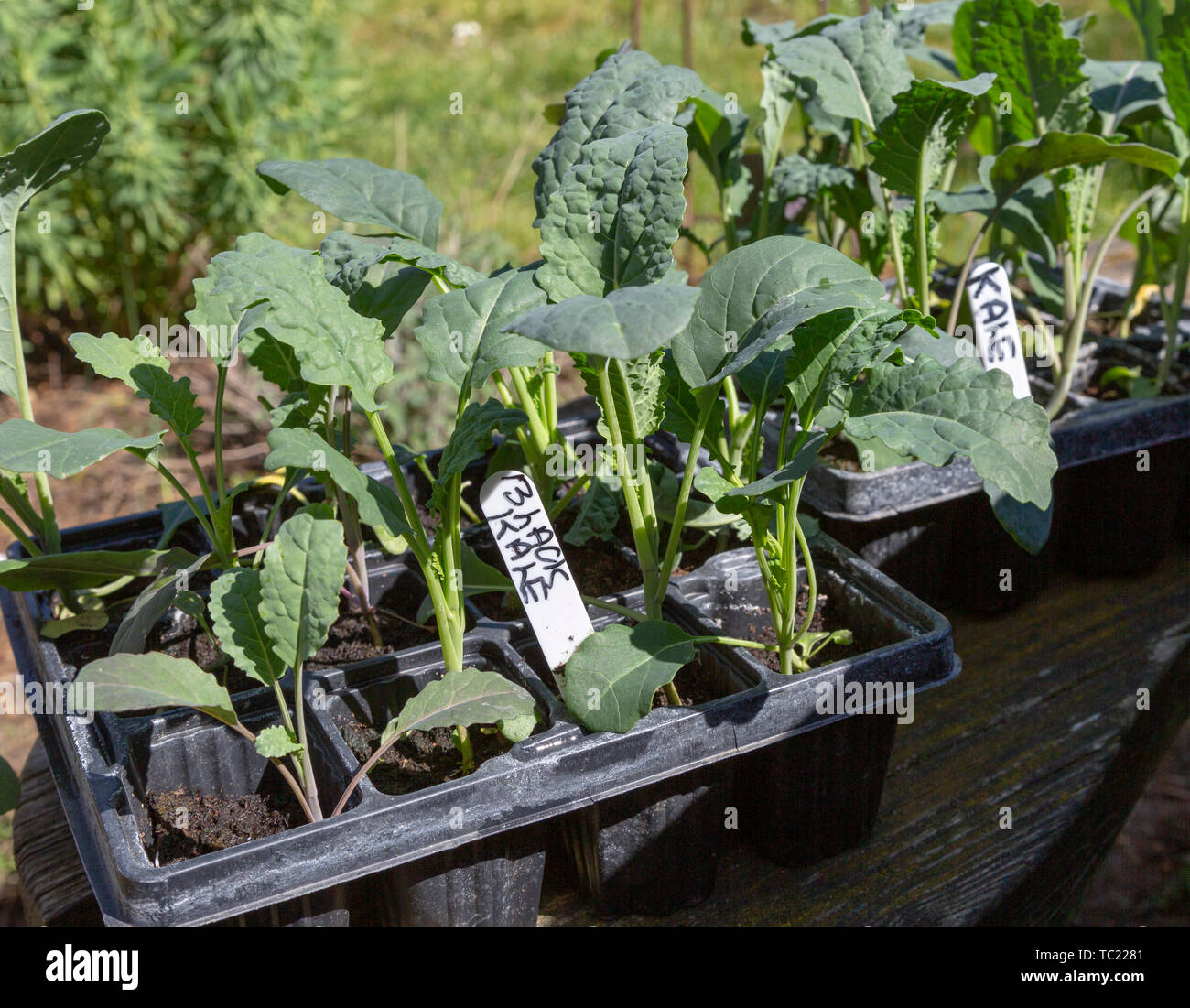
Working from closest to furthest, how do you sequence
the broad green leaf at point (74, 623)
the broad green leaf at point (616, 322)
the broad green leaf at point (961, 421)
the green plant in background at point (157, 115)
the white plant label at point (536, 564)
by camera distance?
the broad green leaf at point (616, 322)
the broad green leaf at point (961, 421)
the white plant label at point (536, 564)
the broad green leaf at point (74, 623)
the green plant in background at point (157, 115)

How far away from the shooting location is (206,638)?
123 cm

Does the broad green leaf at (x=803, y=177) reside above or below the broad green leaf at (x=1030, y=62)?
below

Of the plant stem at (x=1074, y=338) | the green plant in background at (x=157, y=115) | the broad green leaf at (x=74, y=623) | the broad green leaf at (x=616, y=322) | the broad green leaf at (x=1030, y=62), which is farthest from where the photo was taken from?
the green plant in background at (x=157, y=115)

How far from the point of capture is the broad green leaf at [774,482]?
0.89 m

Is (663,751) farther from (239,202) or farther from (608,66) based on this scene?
(239,202)

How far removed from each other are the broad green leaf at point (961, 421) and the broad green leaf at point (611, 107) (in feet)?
1.14

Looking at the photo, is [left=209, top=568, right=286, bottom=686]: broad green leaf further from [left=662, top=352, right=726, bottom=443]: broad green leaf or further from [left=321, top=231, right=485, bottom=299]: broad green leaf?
[left=662, top=352, right=726, bottom=443]: broad green leaf

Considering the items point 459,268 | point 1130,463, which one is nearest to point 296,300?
point 459,268

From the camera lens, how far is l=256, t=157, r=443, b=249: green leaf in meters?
1.13

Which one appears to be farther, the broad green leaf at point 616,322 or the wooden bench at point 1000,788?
the wooden bench at point 1000,788

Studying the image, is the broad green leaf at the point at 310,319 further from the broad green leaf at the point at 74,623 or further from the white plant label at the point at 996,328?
the white plant label at the point at 996,328

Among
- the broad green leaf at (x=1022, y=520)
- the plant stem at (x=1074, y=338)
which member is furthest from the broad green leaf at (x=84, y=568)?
the plant stem at (x=1074, y=338)

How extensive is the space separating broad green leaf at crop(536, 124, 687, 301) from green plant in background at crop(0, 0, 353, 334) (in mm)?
2062

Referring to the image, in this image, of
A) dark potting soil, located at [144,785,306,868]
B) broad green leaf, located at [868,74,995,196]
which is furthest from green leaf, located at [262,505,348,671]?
broad green leaf, located at [868,74,995,196]
